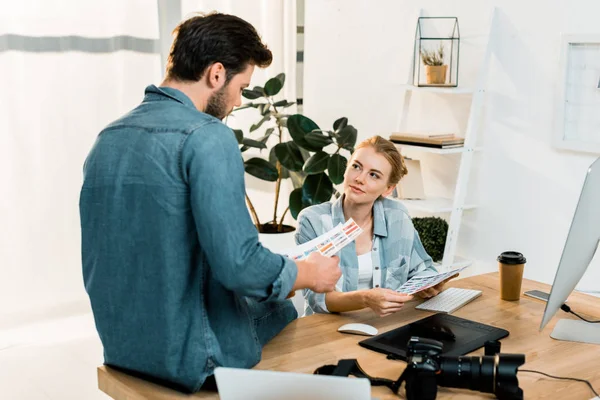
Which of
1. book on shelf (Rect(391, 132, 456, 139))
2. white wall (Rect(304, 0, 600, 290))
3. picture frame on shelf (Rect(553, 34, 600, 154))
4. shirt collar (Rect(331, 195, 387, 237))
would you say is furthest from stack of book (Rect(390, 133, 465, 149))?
shirt collar (Rect(331, 195, 387, 237))

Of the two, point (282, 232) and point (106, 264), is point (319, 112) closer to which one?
point (282, 232)

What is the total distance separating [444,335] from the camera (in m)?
2.05

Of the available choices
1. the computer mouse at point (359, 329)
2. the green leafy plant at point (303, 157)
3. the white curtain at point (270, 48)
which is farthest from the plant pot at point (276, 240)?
the computer mouse at point (359, 329)

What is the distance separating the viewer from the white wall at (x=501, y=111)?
356cm

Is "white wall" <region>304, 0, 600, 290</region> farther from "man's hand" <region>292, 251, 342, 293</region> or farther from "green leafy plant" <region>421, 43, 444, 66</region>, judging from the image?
"man's hand" <region>292, 251, 342, 293</region>

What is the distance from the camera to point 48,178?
4.37 m

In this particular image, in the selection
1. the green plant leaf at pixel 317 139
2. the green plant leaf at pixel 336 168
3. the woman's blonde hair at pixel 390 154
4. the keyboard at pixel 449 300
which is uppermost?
the woman's blonde hair at pixel 390 154

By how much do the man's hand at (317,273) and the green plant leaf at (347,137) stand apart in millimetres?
Answer: 2234

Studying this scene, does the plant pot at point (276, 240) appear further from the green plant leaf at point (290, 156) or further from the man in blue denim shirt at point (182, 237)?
the man in blue denim shirt at point (182, 237)

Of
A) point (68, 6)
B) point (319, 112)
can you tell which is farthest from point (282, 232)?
point (68, 6)

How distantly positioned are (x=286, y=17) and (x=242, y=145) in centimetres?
121

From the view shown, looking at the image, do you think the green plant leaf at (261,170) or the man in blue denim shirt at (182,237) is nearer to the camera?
the man in blue denim shirt at (182,237)

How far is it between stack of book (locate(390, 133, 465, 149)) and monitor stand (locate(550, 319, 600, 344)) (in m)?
1.72

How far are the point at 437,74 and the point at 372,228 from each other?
148 centimetres
